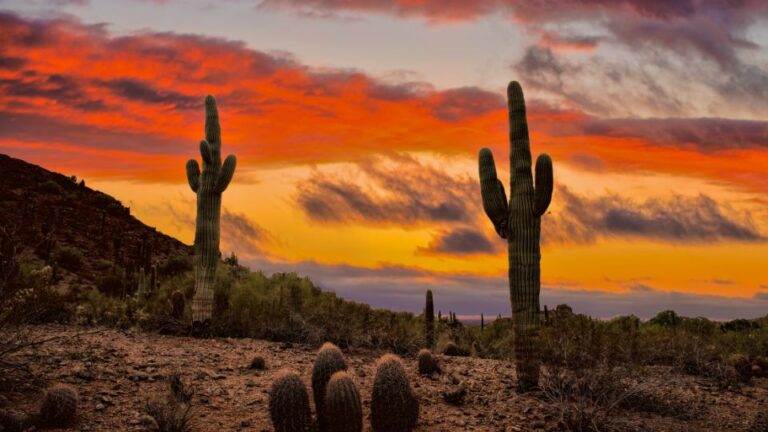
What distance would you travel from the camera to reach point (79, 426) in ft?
29.3

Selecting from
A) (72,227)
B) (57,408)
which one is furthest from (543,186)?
(72,227)

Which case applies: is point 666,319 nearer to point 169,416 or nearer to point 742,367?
point 742,367

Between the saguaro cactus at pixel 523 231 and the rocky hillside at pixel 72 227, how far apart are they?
1686 cm

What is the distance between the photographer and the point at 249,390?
424 inches

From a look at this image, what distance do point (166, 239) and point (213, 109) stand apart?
69.0 ft

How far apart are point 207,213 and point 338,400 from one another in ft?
30.5

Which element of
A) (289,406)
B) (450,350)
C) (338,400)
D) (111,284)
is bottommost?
(289,406)

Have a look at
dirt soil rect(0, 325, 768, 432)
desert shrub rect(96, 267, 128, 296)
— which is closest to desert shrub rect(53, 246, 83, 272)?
desert shrub rect(96, 267, 128, 296)

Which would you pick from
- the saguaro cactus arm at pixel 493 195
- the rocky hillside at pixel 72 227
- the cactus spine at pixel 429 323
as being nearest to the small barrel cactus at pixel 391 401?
the saguaro cactus arm at pixel 493 195

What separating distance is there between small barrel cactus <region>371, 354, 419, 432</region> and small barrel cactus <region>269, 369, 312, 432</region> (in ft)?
2.96

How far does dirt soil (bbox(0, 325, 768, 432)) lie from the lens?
31.0ft

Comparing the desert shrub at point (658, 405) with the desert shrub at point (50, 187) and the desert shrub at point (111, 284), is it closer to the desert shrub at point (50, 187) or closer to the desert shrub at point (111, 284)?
the desert shrub at point (111, 284)

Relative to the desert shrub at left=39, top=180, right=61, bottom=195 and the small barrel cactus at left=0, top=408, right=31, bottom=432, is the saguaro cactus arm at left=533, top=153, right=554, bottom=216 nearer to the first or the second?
the small barrel cactus at left=0, top=408, right=31, bottom=432

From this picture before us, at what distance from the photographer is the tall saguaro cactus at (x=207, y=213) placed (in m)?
15.6
